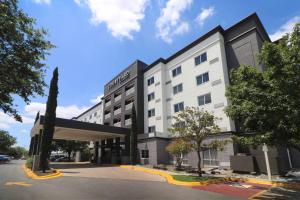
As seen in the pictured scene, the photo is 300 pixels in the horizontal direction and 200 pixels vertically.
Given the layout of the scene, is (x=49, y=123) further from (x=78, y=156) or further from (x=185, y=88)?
(x=78, y=156)

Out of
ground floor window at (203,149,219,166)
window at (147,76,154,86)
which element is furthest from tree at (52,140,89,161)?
ground floor window at (203,149,219,166)

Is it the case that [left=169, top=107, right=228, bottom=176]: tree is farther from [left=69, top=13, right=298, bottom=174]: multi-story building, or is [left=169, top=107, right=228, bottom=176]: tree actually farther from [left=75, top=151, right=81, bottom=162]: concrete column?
[left=75, top=151, right=81, bottom=162]: concrete column

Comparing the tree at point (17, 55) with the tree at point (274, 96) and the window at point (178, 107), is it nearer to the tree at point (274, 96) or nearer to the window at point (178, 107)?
the tree at point (274, 96)

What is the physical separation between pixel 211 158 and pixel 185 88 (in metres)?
11.7

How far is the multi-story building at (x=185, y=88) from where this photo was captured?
27.1 m

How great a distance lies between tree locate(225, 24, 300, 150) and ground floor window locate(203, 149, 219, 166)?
539 inches

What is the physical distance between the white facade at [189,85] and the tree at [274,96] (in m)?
13.6

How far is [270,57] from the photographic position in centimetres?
1130

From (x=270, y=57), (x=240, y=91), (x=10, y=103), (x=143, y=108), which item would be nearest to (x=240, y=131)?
(x=240, y=91)

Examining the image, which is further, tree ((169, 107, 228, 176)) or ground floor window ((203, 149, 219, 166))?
ground floor window ((203, 149, 219, 166))

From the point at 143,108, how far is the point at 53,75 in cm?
1892

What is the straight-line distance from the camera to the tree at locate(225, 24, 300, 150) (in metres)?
10.2

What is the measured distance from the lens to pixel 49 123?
23453 mm

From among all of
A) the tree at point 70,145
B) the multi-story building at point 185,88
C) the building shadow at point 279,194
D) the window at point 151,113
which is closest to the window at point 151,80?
the multi-story building at point 185,88
